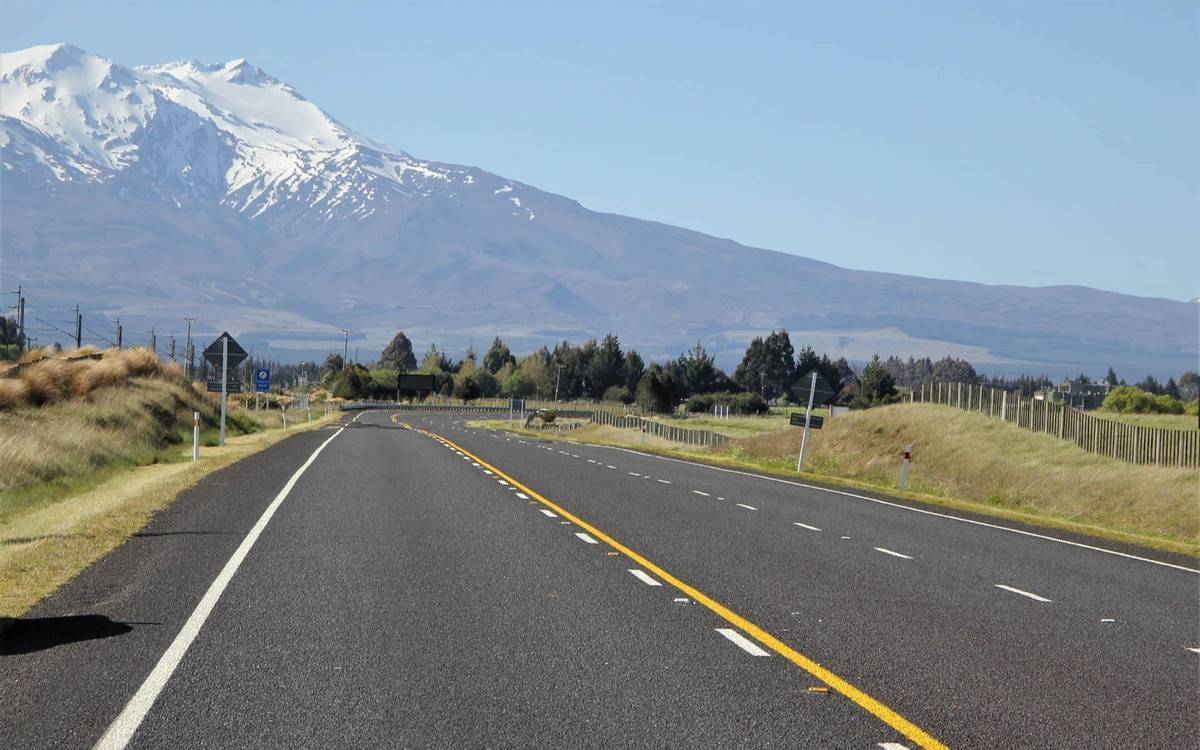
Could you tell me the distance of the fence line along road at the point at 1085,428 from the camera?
111 ft

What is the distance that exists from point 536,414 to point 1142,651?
109m

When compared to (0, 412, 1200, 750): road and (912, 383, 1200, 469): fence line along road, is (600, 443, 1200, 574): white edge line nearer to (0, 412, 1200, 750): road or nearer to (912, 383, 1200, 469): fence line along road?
(0, 412, 1200, 750): road

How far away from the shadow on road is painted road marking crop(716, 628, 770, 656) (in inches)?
176

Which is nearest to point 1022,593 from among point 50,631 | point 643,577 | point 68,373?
point 643,577

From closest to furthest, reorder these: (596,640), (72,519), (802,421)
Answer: (596,640)
(72,519)
(802,421)

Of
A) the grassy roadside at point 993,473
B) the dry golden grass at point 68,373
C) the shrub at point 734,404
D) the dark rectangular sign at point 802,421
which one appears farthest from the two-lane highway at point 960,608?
the shrub at point 734,404

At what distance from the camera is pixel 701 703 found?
8.78 m

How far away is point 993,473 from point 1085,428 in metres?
2.66

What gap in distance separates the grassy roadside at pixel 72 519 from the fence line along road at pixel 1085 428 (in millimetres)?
21567

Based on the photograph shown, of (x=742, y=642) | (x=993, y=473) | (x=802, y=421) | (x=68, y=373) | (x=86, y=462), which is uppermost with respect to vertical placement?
(x=68, y=373)

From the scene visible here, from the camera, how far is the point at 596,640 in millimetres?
10758

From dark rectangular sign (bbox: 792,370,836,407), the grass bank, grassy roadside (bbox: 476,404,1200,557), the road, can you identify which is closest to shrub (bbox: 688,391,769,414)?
the grass bank

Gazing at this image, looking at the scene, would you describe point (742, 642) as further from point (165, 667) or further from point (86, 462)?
point (86, 462)

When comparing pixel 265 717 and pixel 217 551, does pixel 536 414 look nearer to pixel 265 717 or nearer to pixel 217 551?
pixel 217 551
